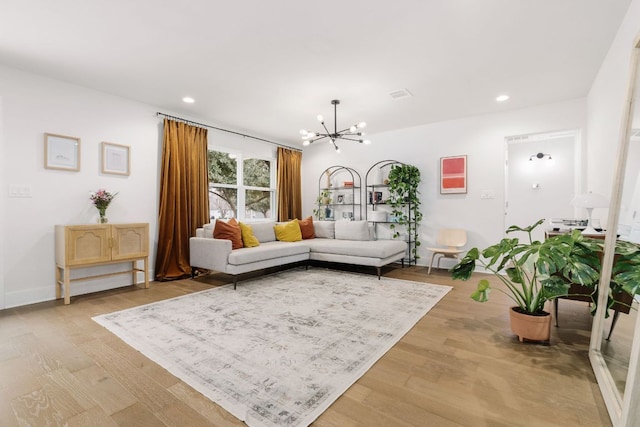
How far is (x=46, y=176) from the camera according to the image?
11.1 ft

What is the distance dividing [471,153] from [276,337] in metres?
4.29

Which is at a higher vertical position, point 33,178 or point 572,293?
point 33,178

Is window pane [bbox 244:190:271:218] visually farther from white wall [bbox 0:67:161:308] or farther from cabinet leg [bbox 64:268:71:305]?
cabinet leg [bbox 64:268:71:305]

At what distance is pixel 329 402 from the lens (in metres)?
1.53

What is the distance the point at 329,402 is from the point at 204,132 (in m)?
4.50

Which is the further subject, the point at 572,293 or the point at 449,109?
the point at 449,109

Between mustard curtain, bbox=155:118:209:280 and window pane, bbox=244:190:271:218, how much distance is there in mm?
1129

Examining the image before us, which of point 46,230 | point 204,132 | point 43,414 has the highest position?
point 204,132

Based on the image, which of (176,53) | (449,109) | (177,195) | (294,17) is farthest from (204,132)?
(449,109)

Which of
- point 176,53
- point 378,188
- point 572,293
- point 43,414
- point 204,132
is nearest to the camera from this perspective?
point 43,414

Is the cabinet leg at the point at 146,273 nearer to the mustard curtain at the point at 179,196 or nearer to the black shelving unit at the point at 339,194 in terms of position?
the mustard curtain at the point at 179,196

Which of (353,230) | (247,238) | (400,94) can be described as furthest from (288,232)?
(400,94)

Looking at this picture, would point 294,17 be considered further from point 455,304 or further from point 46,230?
point 46,230

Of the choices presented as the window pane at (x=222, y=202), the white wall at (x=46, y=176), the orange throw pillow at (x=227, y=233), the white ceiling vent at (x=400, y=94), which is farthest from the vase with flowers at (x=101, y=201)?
the white ceiling vent at (x=400, y=94)
